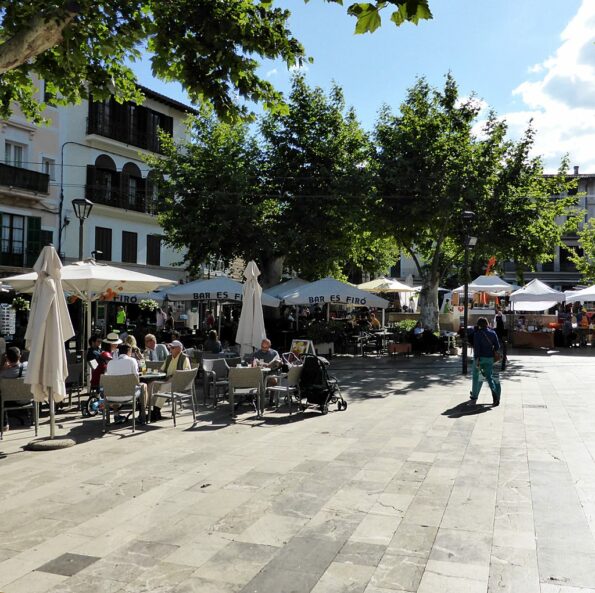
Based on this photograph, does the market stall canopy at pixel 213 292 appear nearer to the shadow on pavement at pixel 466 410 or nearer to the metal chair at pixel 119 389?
the shadow on pavement at pixel 466 410

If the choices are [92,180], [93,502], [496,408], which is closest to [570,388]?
[496,408]

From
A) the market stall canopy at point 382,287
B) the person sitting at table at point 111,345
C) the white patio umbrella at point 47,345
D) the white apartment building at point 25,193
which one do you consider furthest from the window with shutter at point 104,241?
the white patio umbrella at point 47,345

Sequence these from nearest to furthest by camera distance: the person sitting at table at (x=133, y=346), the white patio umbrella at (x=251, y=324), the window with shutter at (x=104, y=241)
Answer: the person sitting at table at (x=133, y=346) → the white patio umbrella at (x=251, y=324) → the window with shutter at (x=104, y=241)

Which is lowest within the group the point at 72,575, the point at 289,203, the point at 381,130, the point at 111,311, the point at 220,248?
the point at 72,575

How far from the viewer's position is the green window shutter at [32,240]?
26.6 m

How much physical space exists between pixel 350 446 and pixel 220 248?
15601mm

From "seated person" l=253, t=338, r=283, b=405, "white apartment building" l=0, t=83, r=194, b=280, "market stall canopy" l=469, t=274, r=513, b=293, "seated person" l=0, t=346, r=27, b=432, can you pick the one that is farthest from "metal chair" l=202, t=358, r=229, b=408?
"market stall canopy" l=469, t=274, r=513, b=293

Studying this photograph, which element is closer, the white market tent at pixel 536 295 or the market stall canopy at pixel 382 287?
the white market tent at pixel 536 295

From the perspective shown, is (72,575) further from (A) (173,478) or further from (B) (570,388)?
(B) (570,388)

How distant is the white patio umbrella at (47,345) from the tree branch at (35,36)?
8.80 ft

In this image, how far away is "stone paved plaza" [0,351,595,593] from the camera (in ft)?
12.6

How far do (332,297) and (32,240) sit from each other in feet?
52.9

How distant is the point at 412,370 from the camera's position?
16.4m

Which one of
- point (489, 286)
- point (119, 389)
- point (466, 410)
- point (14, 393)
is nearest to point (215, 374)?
point (119, 389)
